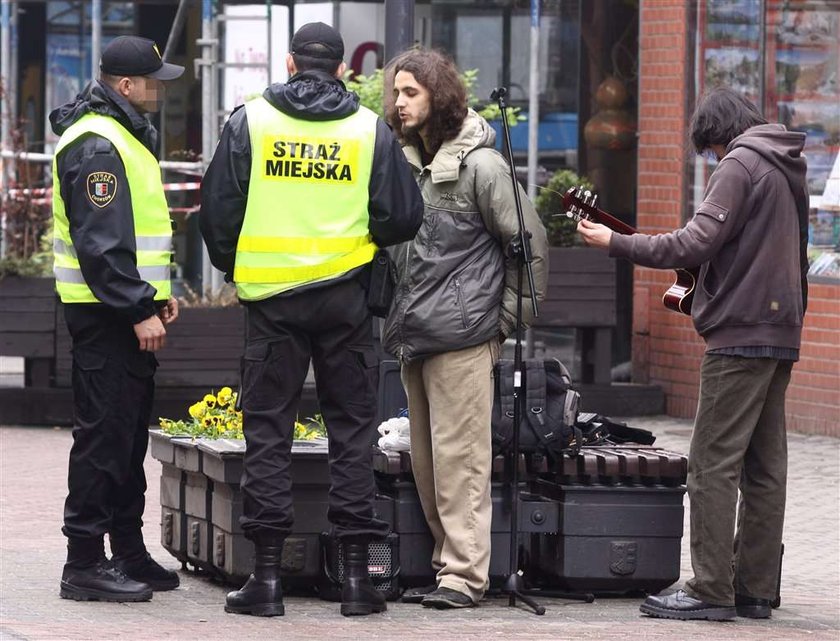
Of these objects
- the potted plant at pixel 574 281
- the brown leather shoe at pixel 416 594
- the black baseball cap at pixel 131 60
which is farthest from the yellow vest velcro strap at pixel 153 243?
the potted plant at pixel 574 281

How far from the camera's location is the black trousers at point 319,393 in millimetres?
6469

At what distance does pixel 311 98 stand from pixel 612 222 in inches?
46.0

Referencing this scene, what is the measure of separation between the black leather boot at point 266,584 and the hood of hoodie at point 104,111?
150 centimetres

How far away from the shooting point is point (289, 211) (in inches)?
254

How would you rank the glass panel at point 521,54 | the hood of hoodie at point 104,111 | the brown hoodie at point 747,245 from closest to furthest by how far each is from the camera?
the brown hoodie at point 747,245
the hood of hoodie at point 104,111
the glass panel at point 521,54

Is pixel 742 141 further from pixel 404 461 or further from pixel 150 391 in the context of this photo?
pixel 150 391

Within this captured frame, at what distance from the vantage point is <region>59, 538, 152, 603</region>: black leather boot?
22.1 feet

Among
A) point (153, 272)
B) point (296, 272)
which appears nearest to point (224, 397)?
point (153, 272)

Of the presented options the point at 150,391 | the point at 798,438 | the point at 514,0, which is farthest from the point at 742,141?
the point at 514,0

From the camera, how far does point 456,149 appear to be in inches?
268

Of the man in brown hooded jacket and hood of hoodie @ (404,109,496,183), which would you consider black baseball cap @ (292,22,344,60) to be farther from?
the man in brown hooded jacket

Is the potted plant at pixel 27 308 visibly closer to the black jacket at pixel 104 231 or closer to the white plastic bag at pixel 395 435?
the white plastic bag at pixel 395 435

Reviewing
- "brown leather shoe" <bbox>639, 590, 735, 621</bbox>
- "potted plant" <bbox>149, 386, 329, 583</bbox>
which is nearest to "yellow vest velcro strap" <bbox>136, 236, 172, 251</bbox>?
"potted plant" <bbox>149, 386, 329, 583</bbox>

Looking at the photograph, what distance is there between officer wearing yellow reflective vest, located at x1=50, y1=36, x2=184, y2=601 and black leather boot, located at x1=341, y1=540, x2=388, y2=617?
0.74 m
